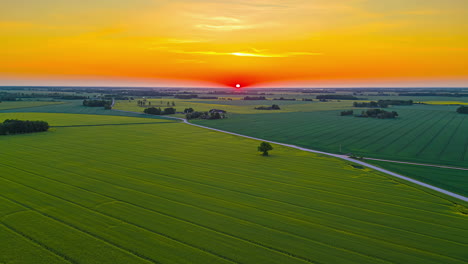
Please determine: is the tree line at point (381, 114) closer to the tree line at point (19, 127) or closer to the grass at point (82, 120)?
the grass at point (82, 120)

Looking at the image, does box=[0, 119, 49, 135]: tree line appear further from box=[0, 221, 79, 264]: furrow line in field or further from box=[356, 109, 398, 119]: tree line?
box=[356, 109, 398, 119]: tree line

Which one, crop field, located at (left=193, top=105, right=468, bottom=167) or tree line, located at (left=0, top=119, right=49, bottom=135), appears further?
tree line, located at (left=0, top=119, right=49, bottom=135)

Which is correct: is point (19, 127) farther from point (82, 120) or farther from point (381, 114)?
point (381, 114)

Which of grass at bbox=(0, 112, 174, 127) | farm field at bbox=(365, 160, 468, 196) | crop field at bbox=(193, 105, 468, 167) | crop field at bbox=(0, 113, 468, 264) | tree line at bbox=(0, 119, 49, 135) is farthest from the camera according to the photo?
grass at bbox=(0, 112, 174, 127)

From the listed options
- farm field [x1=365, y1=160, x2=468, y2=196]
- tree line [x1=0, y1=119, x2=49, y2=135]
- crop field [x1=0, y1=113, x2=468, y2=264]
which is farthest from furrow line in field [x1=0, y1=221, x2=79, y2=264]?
tree line [x1=0, y1=119, x2=49, y2=135]

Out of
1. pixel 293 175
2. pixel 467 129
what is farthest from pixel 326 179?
pixel 467 129

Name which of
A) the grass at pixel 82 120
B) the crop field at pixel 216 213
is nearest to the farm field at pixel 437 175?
the crop field at pixel 216 213

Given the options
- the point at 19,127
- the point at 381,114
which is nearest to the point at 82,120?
the point at 19,127
